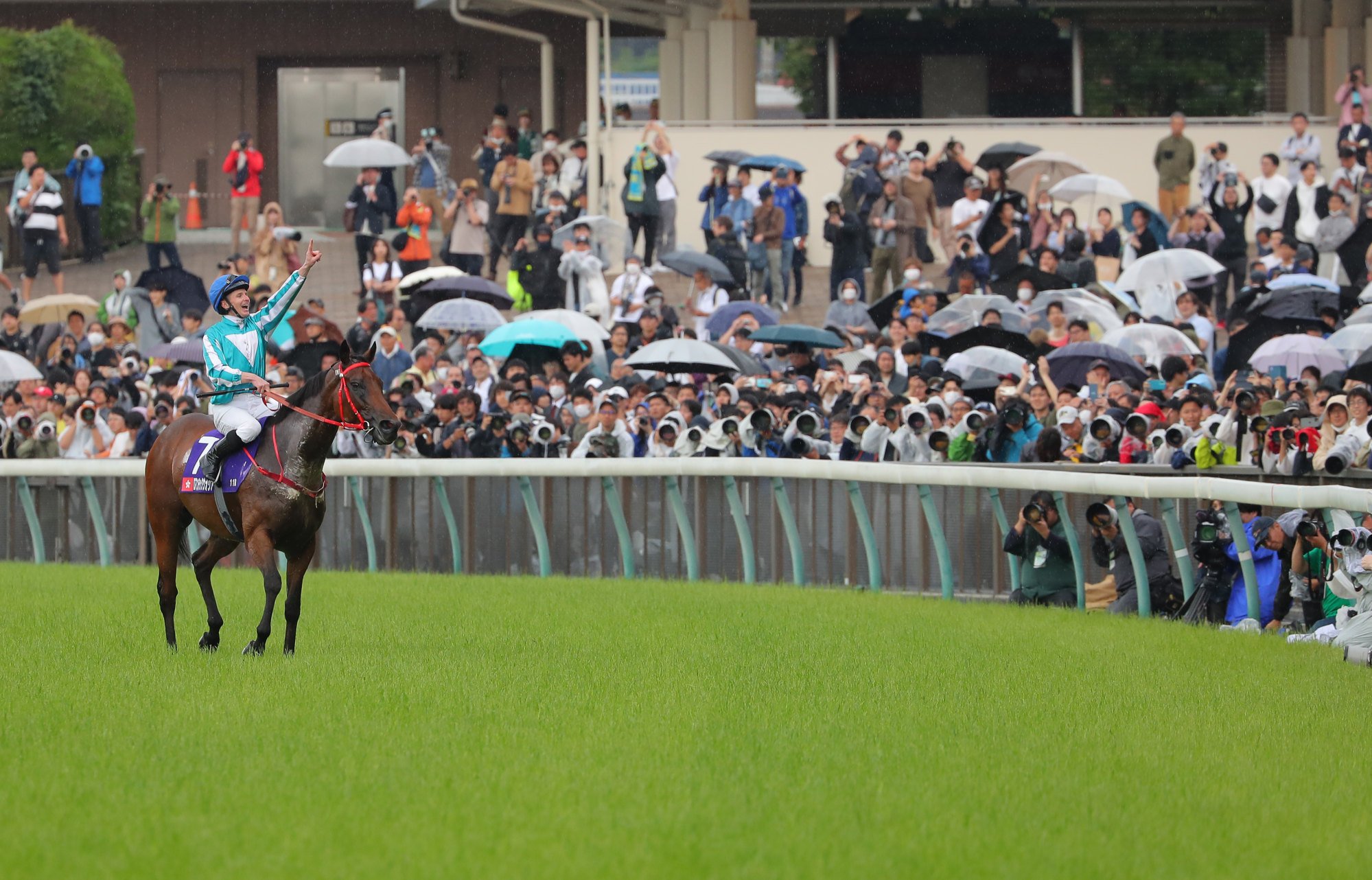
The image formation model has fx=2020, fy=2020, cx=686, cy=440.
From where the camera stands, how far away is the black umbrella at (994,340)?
61.1 ft

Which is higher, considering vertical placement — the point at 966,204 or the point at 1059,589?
the point at 966,204

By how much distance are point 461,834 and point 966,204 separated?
18703mm

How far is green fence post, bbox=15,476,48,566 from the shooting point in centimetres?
1797

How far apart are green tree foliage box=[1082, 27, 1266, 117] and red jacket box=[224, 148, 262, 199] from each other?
14542 mm

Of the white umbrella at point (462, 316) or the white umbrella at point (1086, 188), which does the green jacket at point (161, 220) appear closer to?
the white umbrella at point (462, 316)

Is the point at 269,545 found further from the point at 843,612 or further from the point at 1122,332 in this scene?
the point at 1122,332

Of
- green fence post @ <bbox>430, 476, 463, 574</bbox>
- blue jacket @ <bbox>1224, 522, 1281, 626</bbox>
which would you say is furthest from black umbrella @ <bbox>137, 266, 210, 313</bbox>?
blue jacket @ <bbox>1224, 522, 1281, 626</bbox>

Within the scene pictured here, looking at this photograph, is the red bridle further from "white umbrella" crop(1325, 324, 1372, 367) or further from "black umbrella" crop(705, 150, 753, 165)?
"black umbrella" crop(705, 150, 753, 165)

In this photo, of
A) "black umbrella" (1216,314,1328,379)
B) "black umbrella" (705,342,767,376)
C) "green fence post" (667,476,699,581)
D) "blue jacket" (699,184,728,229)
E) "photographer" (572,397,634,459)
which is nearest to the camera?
"green fence post" (667,476,699,581)

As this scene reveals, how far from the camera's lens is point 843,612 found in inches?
496

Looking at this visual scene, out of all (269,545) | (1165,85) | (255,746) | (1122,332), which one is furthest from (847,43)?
(255,746)

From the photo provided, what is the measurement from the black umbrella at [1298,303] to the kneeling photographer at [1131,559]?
5.93 m

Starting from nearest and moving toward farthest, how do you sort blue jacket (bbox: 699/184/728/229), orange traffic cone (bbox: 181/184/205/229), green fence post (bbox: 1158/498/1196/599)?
green fence post (bbox: 1158/498/1196/599) → blue jacket (bbox: 699/184/728/229) → orange traffic cone (bbox: 181/184/205/229)

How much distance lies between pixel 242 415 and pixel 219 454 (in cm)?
26
